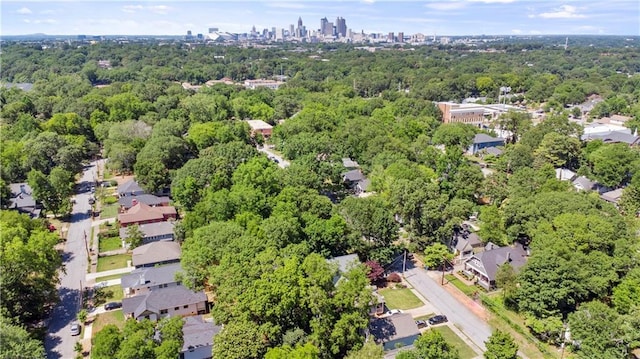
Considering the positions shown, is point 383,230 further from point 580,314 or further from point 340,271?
point 580,314

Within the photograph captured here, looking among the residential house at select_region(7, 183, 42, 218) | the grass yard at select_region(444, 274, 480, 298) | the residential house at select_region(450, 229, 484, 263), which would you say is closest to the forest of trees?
the residential house at select_region(450, 229, 484, 263)

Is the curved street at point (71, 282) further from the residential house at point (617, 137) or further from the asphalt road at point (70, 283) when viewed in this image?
the residential house at point (617, 137)

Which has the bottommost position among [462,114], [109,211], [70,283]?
[70,283]

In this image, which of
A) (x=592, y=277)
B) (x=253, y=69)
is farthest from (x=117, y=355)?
(x=253, y=69)

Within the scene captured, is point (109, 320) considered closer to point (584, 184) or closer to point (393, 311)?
point (393, 311)

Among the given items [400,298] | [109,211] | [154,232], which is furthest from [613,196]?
[109,211]

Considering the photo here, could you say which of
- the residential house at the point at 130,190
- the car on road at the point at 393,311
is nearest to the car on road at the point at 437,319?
the car on road at the point at 393,311
